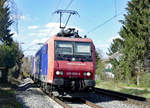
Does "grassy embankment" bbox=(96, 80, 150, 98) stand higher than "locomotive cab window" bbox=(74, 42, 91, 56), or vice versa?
"locomotive cab window" bbox=(74, 42, 91, 56)

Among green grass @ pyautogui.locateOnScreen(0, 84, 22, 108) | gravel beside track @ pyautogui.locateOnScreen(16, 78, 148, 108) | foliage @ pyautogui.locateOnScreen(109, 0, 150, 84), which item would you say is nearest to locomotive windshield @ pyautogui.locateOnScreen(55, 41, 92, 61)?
gravel beside track @ pyautogui.locateOnScreen(16, 78, 148, 108)

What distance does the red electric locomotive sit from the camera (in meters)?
12.2

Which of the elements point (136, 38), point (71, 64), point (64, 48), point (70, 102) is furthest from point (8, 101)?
point (136, 38)

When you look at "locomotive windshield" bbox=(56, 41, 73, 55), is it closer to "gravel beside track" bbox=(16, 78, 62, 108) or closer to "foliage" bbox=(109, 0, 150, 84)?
"gravel beside track" bbox=(16, 78, 62, 108)

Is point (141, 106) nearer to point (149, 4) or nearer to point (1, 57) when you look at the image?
point (1, 57)

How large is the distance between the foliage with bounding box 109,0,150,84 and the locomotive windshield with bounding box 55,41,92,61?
16799 millimetres

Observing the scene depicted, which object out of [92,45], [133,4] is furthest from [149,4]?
[92,45]

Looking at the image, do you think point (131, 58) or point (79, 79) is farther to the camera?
point (131, 58)

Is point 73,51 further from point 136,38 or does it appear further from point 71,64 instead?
point 136,38

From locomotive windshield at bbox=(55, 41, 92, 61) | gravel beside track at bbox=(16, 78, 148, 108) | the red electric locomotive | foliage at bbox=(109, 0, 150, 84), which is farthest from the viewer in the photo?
foliage at bbox=(109, 0, 150, 84)

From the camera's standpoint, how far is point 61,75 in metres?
12.2

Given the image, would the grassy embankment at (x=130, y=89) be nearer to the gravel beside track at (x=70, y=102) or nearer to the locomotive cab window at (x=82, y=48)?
the gravel beside track at (x=70, y=102)

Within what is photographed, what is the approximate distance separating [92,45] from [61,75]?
8.00ft

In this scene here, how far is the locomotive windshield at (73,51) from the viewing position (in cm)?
1255
